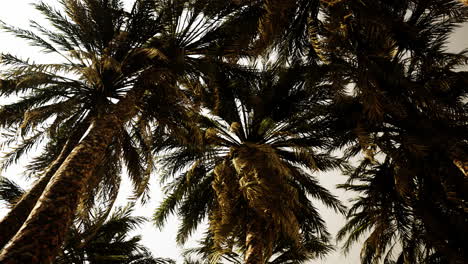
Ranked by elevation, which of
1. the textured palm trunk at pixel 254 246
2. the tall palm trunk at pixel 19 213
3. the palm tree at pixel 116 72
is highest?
the palm tree at pixel 116 72

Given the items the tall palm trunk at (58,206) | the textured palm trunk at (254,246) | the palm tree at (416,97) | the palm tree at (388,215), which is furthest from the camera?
the palm tree at (388,215)

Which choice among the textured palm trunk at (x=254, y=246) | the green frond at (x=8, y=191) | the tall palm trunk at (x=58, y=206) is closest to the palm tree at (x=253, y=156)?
the textured palm trunk at (x=254, y=246)

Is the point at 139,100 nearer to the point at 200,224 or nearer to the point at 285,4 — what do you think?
the point at 285,4

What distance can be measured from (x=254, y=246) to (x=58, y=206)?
3333 mm

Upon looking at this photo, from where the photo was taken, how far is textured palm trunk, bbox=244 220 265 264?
568 cm

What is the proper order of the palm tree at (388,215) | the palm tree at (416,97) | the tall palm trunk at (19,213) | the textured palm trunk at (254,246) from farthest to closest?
the palm tree at (388,215) < the textured palm trunk at (254,246) < the palm tree at (416,97) < the tall palm trunk at (19,213)

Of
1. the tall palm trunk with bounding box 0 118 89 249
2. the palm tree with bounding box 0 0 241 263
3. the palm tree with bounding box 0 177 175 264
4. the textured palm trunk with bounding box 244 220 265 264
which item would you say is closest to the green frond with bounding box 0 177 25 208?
the palm tree with bounding box 0 177 175 264

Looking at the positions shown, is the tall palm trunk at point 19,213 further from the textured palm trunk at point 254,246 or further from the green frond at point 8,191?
the textured palm trunk at point 254,246

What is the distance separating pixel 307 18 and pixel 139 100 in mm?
3788

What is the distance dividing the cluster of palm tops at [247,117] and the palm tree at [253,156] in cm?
4

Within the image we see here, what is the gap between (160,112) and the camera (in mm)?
6055

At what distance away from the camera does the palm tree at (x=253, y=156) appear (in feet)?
19.2

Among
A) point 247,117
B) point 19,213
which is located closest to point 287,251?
point 247,117

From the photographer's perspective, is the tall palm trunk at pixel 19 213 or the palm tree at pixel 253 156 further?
the palm tree at pixel 253 156
